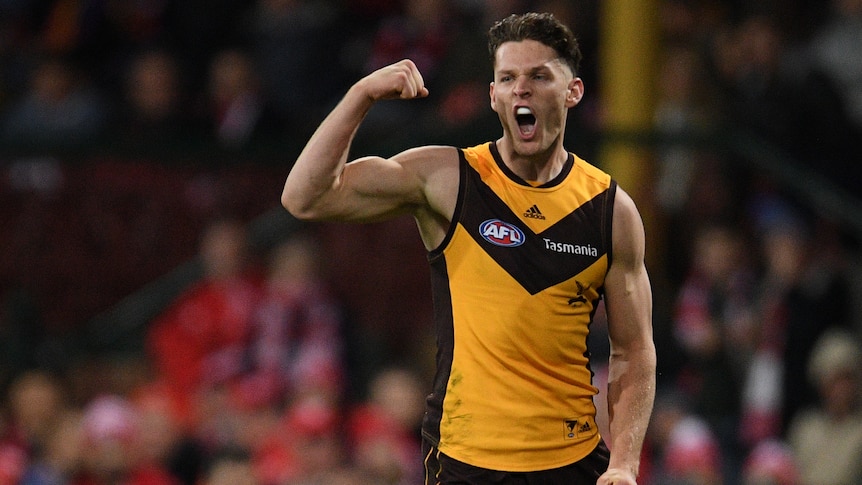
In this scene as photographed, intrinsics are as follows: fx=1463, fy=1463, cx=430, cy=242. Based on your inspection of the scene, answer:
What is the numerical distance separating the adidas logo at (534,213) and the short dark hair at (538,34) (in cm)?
40

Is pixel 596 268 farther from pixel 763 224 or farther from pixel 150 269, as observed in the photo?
pixel 150 269

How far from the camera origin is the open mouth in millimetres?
3924

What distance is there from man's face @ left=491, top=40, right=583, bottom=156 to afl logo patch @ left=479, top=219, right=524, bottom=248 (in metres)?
0.20

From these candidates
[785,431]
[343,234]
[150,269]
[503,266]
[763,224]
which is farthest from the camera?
[150,269]

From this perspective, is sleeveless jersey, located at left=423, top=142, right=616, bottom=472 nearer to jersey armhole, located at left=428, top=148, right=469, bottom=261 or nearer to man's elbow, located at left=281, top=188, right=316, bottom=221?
jersey armhole, located at left=428, top=148, right=469, bottom=261

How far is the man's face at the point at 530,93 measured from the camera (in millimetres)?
3916

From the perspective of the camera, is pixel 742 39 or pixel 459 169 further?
pixel 742 39

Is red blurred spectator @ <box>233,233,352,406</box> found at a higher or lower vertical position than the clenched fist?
lower

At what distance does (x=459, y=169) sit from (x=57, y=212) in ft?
18.7

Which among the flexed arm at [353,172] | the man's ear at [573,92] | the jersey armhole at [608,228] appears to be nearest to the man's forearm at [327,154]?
the flexed arm at [353,172]

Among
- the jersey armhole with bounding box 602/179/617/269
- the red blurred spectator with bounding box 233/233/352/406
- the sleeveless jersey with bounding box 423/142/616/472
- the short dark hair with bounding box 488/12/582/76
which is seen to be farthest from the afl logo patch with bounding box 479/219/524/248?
the red blurred spectator with bounding box 233/233/352/406

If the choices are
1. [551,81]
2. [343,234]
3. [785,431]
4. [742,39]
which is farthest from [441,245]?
[742,39]

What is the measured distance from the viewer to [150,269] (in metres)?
9.33

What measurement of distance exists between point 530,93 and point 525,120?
9 cm
